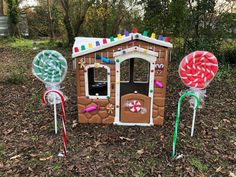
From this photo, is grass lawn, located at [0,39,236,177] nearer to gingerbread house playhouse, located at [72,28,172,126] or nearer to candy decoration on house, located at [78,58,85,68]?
gingerbread house playhouse, located at [72,28,172,126]

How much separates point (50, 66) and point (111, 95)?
3.63 ft

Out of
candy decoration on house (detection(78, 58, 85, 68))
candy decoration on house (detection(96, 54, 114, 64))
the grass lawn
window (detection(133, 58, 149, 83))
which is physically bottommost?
the grass lawn

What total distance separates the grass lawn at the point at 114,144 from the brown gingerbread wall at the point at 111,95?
0.52ft

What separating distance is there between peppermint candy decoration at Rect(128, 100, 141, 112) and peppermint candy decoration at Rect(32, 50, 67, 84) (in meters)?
1.24

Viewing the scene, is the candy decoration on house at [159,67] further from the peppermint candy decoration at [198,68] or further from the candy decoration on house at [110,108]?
the candy decoration on house at [110,108]

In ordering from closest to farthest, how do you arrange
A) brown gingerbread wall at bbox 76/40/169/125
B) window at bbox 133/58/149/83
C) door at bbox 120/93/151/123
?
1. brown gingerbread wall at bbox 76/40/169/125
2. door at bbox 120/93/151/123
3. window at bbox 133/58/149/83

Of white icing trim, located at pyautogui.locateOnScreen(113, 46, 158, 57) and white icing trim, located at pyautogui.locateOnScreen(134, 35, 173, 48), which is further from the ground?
white icing trim, located at pyautogui.locateOnScreen(134, 35, 173, 48)

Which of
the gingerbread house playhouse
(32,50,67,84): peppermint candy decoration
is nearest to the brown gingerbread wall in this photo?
the gingerbread house playhouse

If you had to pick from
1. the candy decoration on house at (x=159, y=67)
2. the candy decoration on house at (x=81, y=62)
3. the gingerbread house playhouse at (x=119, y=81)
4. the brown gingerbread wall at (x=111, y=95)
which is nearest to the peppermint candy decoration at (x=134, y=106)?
the gingerbread house playhouse at (x=119, y=81)

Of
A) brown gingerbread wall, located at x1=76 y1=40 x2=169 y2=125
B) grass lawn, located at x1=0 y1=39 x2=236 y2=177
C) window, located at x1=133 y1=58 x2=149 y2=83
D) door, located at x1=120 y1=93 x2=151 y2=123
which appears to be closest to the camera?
grass lawn, located at x1=0 y1=39 x2=236 y2=177

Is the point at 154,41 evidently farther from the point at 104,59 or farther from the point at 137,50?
the point at 104,59

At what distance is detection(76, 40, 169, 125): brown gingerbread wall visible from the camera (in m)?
4.14

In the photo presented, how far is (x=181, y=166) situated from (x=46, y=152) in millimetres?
1975

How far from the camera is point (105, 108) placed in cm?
453
